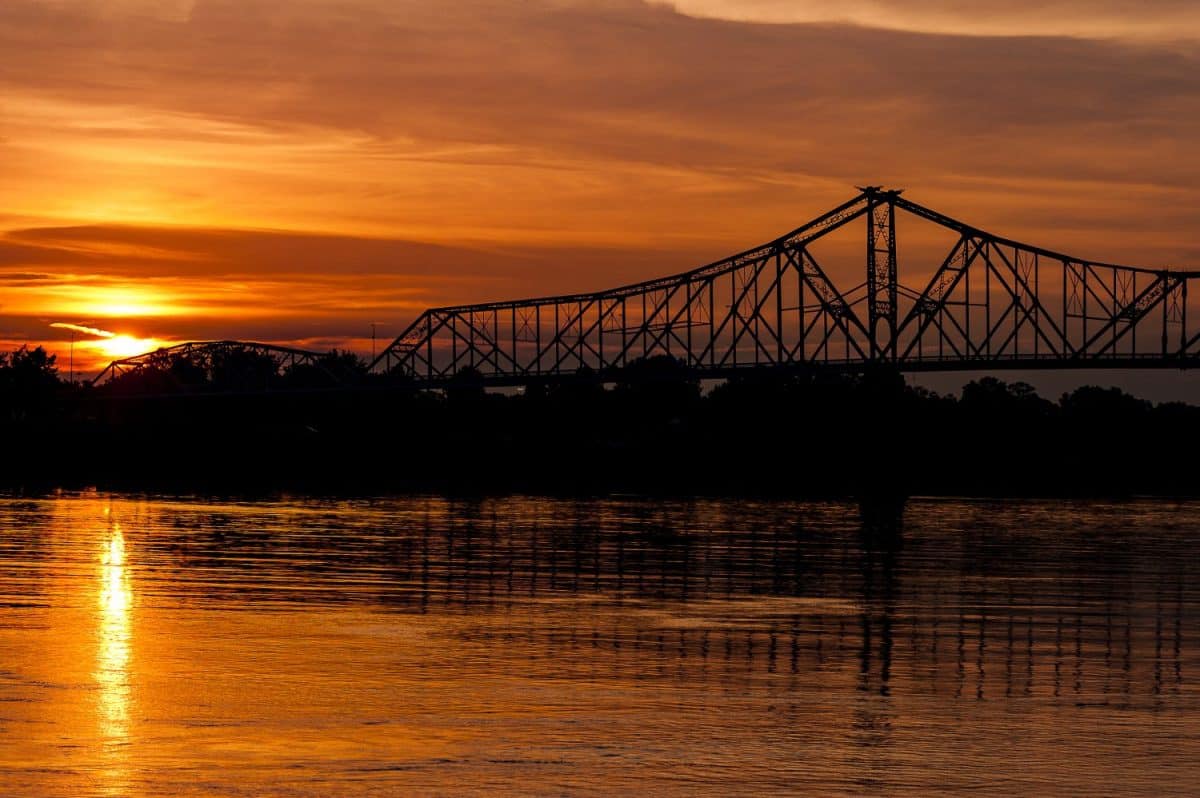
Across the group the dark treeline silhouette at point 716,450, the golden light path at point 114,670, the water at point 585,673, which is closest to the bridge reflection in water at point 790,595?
the water at point 585,673

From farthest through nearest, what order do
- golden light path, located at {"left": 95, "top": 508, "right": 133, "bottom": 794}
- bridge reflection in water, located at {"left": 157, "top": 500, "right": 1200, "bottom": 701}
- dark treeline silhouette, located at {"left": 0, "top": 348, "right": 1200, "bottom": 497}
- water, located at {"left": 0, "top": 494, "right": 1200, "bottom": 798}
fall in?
1. dark treeline silhouette, located at {"left": 0, "top": 348, "right": 1200, "bottom": 497}
2. bridge reflection in water, located at {"left": 157, "top": 500, "right": 1200, "bottom": 701}
3. golden light path, located at {"left": 95, "top": 508, "right": 133, "bottom": 794}
4. water, located at {"left": 0, "top": 494, "right": 1200, "bottom": 798}

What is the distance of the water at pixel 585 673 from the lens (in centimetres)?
1633

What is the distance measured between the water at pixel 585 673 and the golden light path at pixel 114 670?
6 cm

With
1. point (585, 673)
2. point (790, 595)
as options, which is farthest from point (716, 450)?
point (585, 673)

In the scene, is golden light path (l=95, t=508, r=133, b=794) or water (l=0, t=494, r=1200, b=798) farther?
golden light path (l=95, t=508, r=133, b=794)

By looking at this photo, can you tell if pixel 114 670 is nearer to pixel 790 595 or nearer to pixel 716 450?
pixel 790 595

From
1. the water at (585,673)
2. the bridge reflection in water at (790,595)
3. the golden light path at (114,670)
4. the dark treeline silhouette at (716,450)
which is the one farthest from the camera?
the dark treeline silhouette at (716,450)

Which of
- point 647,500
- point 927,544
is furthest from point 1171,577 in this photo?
point 647,500

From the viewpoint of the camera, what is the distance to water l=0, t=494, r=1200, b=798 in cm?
1633

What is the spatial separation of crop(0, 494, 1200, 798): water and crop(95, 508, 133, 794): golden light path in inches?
2.3

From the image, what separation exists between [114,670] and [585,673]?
558cm

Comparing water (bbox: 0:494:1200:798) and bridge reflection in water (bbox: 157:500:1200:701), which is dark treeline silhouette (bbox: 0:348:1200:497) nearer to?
bridge reflection in water (bbox: 157:500:1200:701)

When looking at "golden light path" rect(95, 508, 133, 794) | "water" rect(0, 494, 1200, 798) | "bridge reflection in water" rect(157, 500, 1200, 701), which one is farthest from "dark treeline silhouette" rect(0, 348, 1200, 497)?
"golden light path" rect(95, 508, 133, 794)

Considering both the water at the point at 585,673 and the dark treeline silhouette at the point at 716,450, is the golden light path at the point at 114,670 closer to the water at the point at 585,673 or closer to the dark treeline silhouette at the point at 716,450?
the water at the point at 585,673
